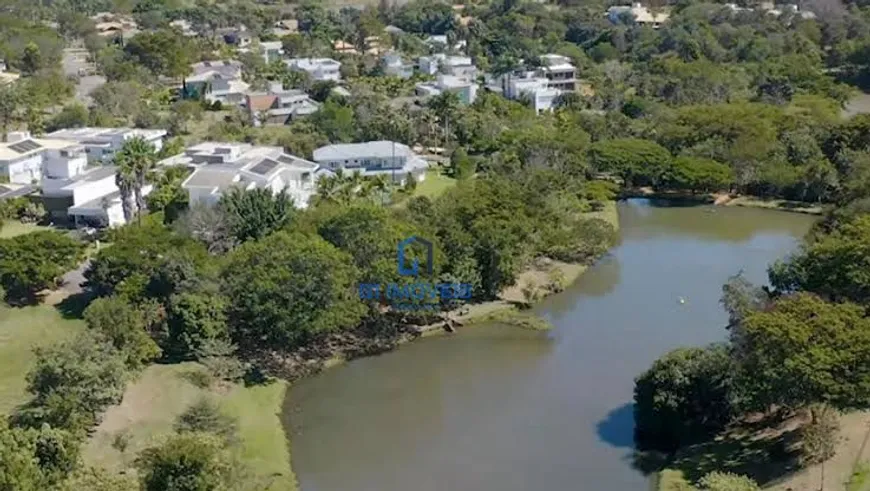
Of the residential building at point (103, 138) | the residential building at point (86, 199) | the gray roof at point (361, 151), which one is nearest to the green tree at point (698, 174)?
the gray roof at point (361, 151)

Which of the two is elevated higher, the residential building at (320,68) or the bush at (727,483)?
the bush at (727,483)

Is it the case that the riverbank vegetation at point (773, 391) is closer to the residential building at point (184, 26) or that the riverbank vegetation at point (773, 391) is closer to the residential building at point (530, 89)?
the residential building at point (530, 89)

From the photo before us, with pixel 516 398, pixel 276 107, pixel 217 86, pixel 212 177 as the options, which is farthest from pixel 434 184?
pixel 217 86

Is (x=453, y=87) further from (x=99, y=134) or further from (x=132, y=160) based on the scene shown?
(x=132, y=160)

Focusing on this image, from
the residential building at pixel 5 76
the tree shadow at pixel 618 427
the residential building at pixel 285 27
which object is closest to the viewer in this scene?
the tree shadow at pixel 618 427

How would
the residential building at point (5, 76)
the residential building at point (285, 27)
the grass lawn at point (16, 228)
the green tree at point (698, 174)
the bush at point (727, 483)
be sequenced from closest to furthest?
the bush at point (727, 483), the grass lawn at point (16, 228), the green tree at point (698, 174), the residential building at point (5, 76), the residential building at point (285, 27)

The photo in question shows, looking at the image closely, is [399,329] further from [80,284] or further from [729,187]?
[729,187]

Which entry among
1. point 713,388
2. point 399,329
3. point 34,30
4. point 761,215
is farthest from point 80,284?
point 34,30
